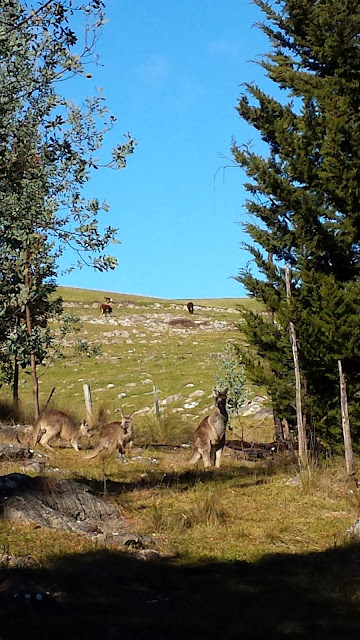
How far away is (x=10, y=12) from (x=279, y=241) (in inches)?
371

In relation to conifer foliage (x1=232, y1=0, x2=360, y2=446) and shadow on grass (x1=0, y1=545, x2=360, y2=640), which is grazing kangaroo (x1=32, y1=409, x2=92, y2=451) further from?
shadow on grass (x1=0, y1=545, x2=360, y2=640)

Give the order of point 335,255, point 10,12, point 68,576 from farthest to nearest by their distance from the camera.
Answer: point 335,255 → point 10,12 → point 68,576

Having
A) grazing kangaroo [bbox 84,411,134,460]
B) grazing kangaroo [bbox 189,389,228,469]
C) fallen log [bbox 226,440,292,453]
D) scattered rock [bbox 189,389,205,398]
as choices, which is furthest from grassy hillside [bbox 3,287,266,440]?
grazing kangaroo [bbox 189,389,228,469]

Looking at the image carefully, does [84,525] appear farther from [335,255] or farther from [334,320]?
[335,255]

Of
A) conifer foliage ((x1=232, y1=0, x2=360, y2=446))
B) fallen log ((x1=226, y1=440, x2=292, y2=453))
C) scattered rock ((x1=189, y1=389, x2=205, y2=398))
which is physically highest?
conifer foliage ((x1=232, y1=0, x2=360, y2=446))

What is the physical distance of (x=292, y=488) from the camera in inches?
496

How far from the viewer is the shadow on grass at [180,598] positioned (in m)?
5.79

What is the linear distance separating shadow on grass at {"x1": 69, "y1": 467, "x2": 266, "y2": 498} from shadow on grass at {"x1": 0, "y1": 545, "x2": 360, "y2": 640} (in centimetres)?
394

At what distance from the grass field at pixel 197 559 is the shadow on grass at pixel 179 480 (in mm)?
37

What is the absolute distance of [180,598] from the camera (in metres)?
6.80

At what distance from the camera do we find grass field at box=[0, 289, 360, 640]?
6.00 meters

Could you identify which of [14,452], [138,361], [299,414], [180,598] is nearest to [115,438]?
[14,452]

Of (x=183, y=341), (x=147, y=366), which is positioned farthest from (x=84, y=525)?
(x=183, y=341)

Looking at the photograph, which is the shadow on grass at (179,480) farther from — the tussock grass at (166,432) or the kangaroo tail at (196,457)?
the tussock grass at (166,432)
